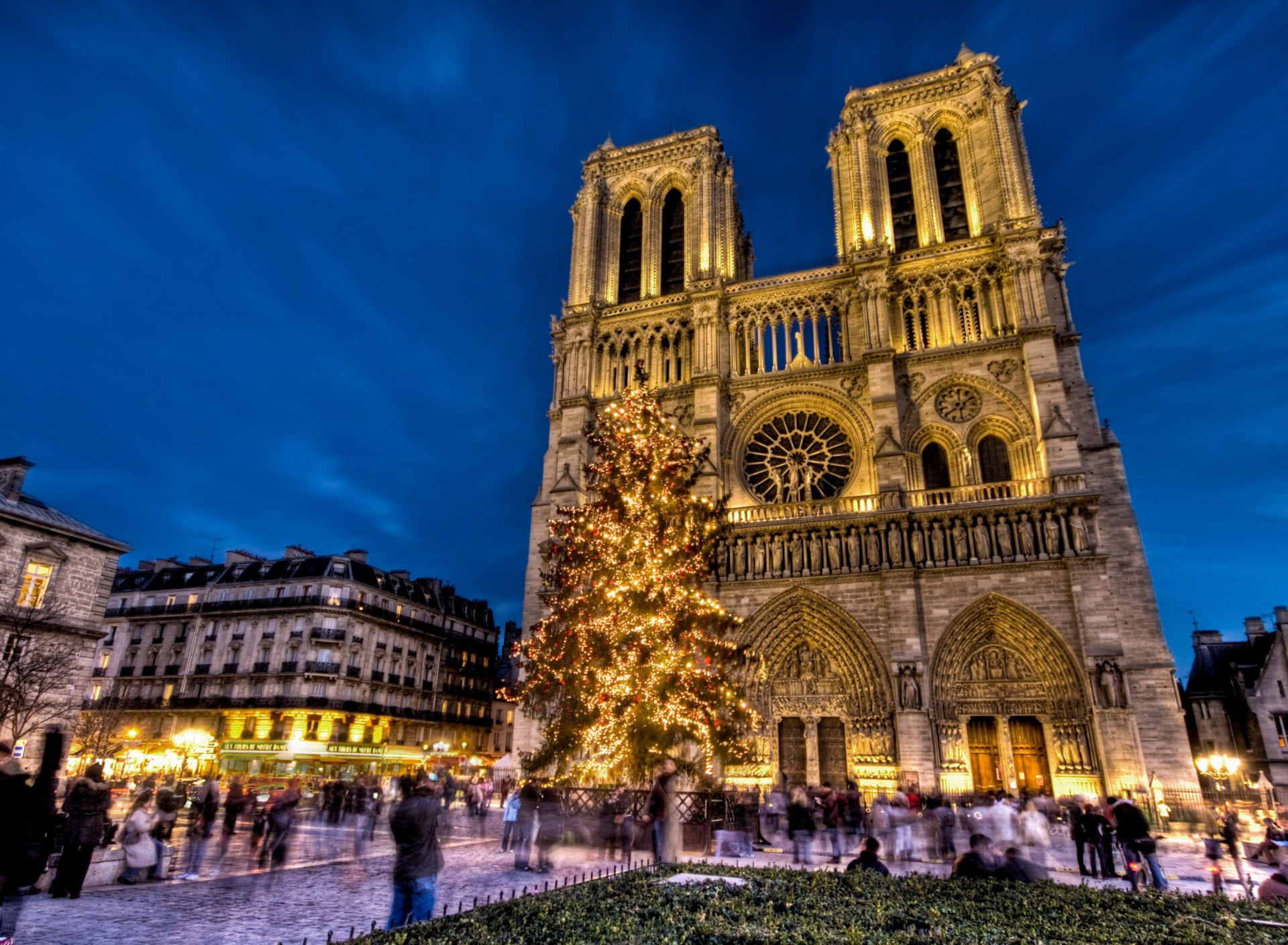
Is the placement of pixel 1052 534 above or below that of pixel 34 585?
above

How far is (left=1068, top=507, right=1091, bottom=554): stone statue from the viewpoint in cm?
2133

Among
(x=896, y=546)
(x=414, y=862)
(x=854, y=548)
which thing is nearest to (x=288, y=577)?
(x=854, y=548)

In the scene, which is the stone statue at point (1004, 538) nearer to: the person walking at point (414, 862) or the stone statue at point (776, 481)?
the stone statue at point (776, 481)

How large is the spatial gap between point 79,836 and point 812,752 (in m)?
19.1

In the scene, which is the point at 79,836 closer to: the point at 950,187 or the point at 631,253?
the point at 631,253

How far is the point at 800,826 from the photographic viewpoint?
1210 centimetres

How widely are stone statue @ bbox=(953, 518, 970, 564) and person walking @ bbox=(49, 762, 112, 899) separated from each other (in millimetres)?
20766

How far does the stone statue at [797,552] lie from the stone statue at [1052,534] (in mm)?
6855

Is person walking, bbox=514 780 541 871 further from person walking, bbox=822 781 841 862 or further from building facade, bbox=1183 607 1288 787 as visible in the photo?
building facade, bbox=1183 607 1288 787

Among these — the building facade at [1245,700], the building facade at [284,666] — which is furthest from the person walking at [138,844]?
the building facade at [1245,700]

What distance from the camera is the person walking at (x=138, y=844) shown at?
8.97m

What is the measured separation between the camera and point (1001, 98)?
28672mm

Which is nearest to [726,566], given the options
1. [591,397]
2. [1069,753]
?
[591,397]

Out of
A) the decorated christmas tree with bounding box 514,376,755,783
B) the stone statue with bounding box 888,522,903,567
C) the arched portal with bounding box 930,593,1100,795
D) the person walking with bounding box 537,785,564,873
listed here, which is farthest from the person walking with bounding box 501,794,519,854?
the stone statue with bounding box 888,522,903,567
